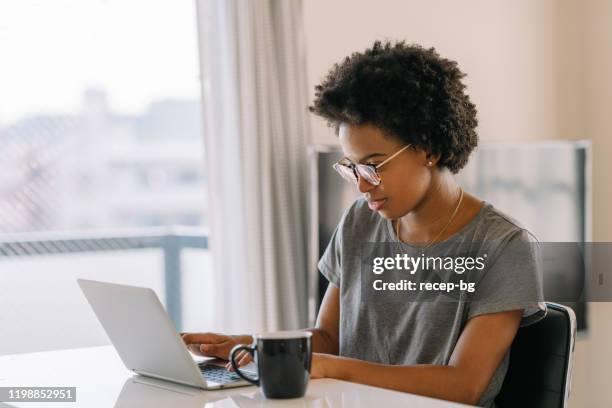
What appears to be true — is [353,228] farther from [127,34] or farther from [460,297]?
[127,34]

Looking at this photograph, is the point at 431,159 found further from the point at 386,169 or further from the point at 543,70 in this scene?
the point at 543,70

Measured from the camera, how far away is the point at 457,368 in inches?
57.6

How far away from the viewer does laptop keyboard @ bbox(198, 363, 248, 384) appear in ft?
4.52

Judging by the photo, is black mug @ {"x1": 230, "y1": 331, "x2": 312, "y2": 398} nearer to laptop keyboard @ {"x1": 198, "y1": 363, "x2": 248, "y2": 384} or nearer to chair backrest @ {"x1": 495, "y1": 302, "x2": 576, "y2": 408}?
laptop keyboard @ {"x1": 198, "y1": 363, "x2": 248, "y2": 384}

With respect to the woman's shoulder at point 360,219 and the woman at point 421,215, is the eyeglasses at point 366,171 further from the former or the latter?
the woman's shoulder at point 360,219

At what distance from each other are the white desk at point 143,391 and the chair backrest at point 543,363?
0.31 m

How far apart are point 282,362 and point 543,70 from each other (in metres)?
3.05

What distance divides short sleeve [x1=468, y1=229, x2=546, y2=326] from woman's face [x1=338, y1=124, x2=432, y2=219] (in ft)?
0.71

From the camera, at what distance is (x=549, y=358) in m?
1.46

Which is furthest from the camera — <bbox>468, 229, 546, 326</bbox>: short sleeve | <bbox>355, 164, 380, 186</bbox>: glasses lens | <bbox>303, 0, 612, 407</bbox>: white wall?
<bbox>303, 0, 612, 407</bbox>: white wall

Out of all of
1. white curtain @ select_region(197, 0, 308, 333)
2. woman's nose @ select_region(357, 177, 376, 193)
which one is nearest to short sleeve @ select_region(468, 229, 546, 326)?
woman's nose @ select_region(357, 177, 376, 193)

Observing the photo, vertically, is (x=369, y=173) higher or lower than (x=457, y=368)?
higher

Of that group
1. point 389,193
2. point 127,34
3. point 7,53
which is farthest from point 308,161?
point 389,193

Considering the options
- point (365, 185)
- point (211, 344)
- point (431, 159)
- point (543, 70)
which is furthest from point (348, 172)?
point (543, 70)
